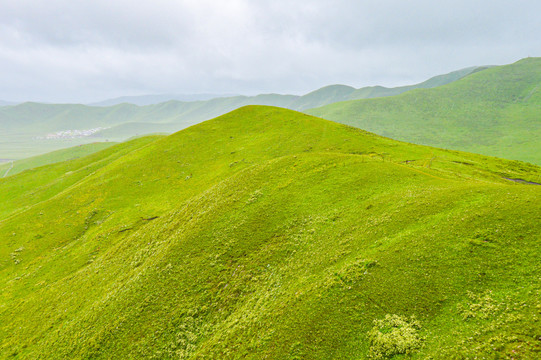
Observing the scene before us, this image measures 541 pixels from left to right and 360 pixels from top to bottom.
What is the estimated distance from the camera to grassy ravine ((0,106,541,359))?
48.6ft

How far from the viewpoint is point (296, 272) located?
71.9 ft

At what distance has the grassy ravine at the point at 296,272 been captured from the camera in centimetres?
1481

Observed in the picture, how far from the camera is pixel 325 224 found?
26594mm

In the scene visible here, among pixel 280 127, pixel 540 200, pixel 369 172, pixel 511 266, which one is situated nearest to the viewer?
pixel 511 266

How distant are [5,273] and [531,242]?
70.3 m

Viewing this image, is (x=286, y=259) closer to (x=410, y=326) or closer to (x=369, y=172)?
(x=410, y=326)

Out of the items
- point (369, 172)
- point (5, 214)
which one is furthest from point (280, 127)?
point (5, 214)

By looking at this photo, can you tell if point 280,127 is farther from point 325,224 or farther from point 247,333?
point 247,333

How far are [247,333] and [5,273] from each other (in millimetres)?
50630

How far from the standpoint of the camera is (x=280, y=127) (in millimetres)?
82062

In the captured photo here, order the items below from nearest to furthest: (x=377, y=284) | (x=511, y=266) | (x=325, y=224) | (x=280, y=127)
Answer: (x=511, y=266) < (x=377, y=284) < (x=325, y=224) < (x=280, y=127)

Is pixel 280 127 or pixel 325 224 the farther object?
pixel 280 127

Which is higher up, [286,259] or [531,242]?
[531,242]

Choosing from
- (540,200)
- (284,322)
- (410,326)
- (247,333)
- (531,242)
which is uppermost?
(540,200)
